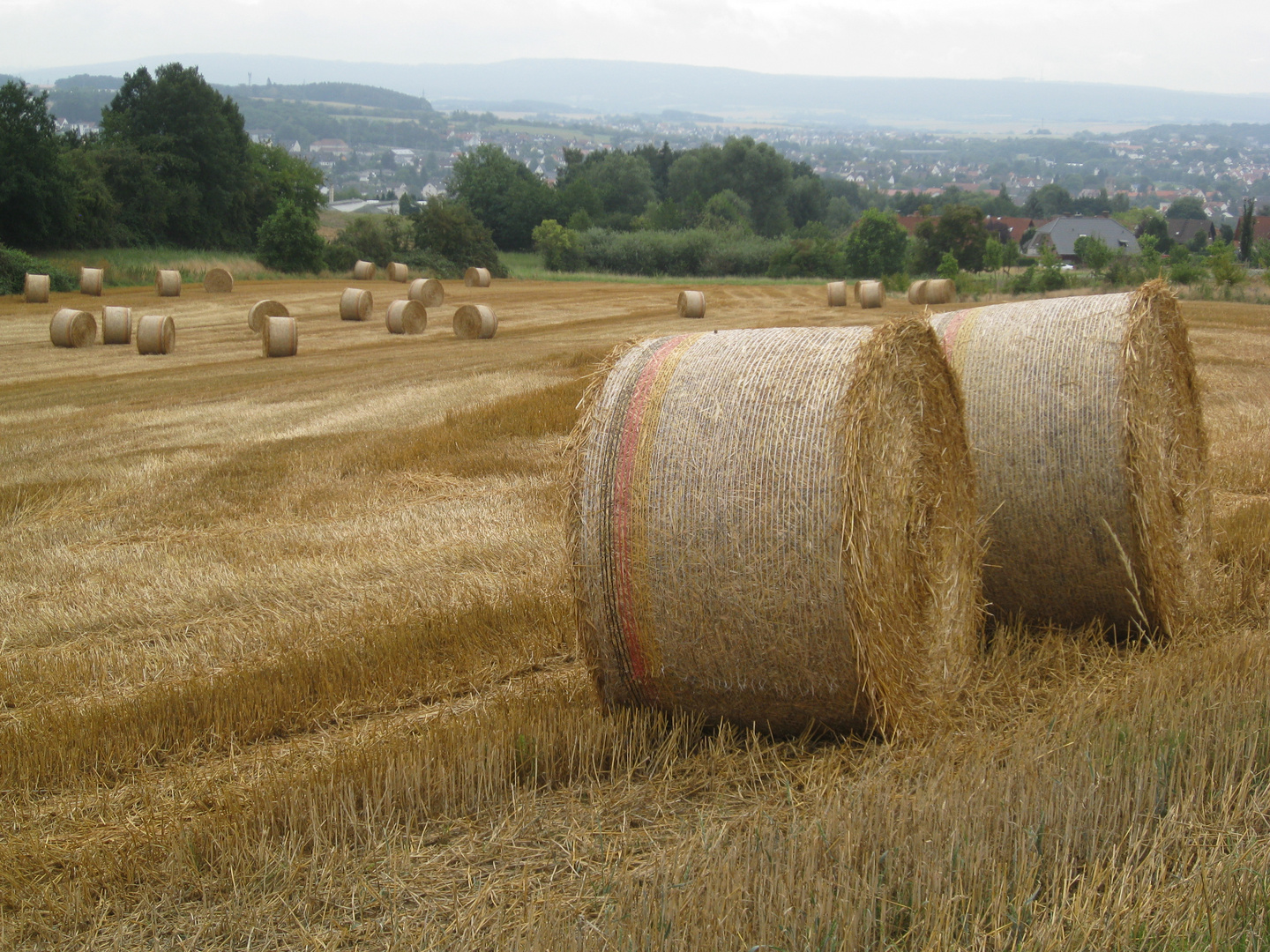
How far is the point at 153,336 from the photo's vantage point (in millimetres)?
22922

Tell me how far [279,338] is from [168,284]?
15541 millimetres

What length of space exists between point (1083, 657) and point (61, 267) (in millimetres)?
43084

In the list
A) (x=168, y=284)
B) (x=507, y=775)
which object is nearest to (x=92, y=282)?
(x=168, y=284)

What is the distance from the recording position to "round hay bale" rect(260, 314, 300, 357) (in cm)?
2234

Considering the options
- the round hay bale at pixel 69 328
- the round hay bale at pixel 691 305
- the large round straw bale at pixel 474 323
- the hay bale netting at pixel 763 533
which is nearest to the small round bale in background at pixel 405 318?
the large round straw bale at pixel 474 323

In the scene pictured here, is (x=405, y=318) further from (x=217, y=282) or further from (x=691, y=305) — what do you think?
(x=217, y=282)

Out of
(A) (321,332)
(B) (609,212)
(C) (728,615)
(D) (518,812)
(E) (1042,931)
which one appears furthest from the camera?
(B) (609,212)

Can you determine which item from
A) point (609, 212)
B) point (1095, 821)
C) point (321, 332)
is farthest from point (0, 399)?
point (609, 212)

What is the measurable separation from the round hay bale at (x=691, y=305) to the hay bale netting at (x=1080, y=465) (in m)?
23.8

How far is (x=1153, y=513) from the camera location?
556cm

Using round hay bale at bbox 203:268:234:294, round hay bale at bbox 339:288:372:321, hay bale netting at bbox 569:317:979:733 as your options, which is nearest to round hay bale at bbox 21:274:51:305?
round hay bale at bbox 203:268:234:294

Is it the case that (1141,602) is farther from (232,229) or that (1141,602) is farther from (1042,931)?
(232,229)

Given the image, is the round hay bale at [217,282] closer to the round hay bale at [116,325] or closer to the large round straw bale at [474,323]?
the round hay bale at [116,325]

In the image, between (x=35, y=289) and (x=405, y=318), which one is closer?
(x=405, y=318)
